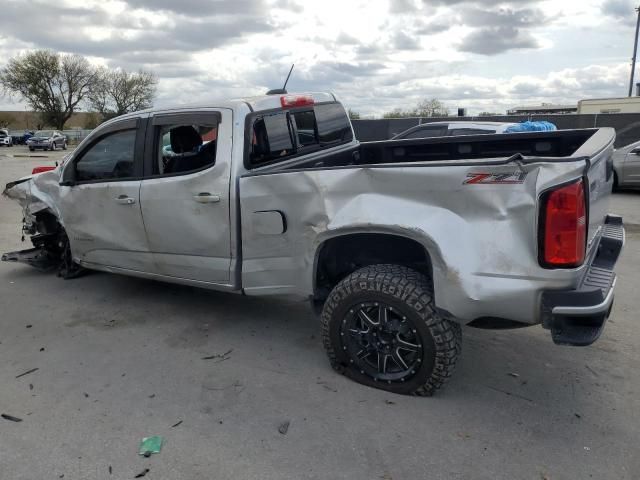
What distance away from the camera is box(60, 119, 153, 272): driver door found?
4.57 meters

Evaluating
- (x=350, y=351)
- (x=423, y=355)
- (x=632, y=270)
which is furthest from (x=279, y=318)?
(x=632, y=270)

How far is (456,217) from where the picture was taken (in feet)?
9.57

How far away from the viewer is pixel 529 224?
107 inches

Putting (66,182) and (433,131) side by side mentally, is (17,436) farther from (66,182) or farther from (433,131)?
(433,131)

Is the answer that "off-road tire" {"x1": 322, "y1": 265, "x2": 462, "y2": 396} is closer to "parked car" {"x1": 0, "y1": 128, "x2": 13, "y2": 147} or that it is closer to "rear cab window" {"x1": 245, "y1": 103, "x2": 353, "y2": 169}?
"rear cab window" {"x1": 245, "y1": 103, "x2": 353, "y2": 169}

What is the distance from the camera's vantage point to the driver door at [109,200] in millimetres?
4566

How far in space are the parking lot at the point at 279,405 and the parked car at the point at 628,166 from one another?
26.7ft

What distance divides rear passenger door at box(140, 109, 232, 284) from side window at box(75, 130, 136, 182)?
268 millimetres

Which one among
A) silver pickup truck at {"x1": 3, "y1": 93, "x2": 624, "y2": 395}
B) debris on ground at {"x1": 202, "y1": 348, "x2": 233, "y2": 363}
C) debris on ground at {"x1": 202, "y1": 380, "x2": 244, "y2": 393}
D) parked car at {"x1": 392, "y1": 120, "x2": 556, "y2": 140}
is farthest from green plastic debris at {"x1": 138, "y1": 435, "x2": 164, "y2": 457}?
parked car at {"x1": 392, "y1": 120, "x2": 556, "y2": 140}

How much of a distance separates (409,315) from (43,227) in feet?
15.1

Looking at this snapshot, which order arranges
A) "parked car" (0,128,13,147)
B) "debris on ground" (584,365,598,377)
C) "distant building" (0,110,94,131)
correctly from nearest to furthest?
"debris on ground" (584,365,598,377) < "parked car" (0,128,13,147) < "distant building" (0,110,94,131)

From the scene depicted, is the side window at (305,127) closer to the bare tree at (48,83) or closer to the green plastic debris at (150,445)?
the green plastic debris at (150,445)

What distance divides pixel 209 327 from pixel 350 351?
158 centimetres

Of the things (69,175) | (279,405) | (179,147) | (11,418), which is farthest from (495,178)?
(69,175)
